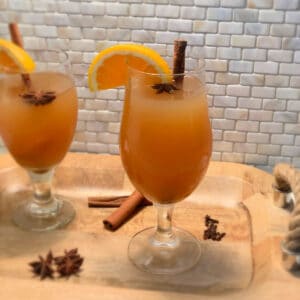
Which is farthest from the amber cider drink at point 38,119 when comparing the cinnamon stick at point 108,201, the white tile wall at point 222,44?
the white tile wall at point 222,44

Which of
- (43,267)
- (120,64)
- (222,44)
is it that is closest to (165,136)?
(120,64)

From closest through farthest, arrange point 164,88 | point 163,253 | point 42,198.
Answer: point 164,88 < point 163,253 < point 42,198

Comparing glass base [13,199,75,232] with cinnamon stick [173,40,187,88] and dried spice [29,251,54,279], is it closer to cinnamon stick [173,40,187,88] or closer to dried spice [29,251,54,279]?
dried spice [29,251,54,279]

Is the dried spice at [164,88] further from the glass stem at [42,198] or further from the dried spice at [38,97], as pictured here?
the glass stem at [42,198]

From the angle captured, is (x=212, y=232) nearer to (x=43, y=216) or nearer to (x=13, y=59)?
(x=43, y=216)

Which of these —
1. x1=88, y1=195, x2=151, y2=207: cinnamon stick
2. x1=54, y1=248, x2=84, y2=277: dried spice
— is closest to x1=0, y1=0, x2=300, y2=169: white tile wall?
x1=88, y1=195, x2=151, y2=207: cinnamon stick
